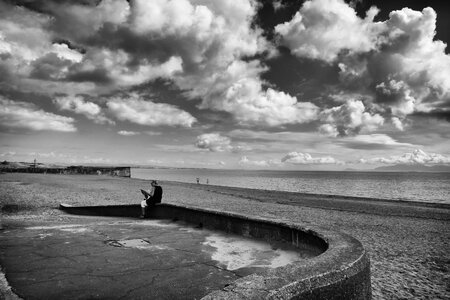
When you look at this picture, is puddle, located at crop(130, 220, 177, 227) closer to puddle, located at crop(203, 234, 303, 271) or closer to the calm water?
puddle, located at crop(203, 234, 303, 271)

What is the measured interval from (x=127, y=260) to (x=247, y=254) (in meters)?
1.83

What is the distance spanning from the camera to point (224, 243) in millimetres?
5633

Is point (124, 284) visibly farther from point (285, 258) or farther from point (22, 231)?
point (22, 231)

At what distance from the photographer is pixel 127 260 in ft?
14.8

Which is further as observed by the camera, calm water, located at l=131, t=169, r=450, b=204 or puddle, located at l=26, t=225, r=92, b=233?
calm water, located at l=131, t=169, r=450, b=204

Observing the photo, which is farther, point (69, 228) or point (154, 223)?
point (154, 223)

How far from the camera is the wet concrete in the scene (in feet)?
11.2

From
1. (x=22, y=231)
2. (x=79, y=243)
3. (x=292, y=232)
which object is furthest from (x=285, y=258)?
(x=22, y=231)

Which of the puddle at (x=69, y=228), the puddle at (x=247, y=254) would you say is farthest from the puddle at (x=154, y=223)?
the puddle at (x=247, y=254)

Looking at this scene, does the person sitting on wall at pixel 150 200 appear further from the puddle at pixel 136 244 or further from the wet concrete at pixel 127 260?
the puddle at pixel 136 244

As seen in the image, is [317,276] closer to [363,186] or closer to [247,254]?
[247,254]

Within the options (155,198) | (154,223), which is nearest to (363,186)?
(155,198)

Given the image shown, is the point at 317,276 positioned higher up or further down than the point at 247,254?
higher up

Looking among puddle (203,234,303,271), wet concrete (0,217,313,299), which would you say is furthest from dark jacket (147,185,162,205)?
puddle (203,234,303,271)
